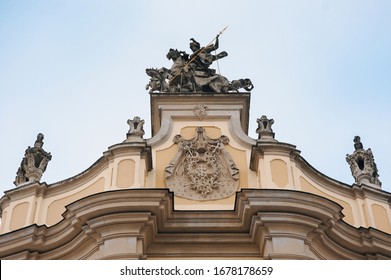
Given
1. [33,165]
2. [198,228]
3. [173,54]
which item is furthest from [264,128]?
[33,165]

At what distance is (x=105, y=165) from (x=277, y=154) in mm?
3572

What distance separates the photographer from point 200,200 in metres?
12.7

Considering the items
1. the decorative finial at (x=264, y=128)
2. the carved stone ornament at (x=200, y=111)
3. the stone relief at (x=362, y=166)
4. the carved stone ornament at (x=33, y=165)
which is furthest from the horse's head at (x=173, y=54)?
the stone relief at (x=362, y=166)

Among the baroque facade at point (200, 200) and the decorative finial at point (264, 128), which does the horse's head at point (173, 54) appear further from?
the decorative finial at point (264, 128)

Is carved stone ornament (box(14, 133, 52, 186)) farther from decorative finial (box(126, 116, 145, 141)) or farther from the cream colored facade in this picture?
decorative finial (box(126, 116, 145, 141))

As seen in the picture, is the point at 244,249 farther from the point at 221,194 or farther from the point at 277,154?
the point at 277,154

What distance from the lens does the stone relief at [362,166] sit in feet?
46.0

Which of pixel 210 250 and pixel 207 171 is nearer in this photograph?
pixel 210 250

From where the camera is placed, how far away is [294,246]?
1141cm

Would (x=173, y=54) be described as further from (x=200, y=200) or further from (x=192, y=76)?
Answer: (x=200, y=200)
